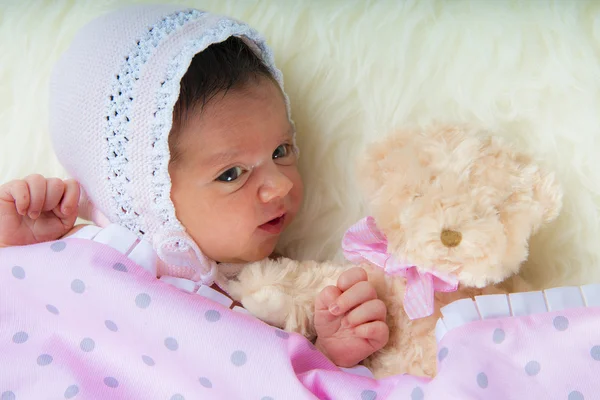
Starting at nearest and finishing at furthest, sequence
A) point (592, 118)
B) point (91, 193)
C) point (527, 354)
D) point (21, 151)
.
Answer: point (527, 354), point (592, 118), point (91, 193), point (21, 151)

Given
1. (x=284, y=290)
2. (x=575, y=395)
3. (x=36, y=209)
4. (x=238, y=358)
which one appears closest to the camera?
(x=575, y=395)

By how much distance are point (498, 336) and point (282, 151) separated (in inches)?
20.2

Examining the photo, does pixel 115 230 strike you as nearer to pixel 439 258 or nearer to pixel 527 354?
pixel 439 258

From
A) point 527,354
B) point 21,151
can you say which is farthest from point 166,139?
point 527,354

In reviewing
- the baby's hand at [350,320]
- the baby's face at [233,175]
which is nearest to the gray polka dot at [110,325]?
the baby's face at [233,175]

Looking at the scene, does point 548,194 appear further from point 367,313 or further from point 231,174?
point 231,174

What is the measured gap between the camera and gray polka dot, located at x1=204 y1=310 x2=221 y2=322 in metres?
1.02

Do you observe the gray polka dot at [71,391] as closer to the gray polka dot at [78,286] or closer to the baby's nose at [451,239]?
the gray polka dot at [78,286]

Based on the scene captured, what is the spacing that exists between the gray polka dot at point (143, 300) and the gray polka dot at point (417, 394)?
431 mm

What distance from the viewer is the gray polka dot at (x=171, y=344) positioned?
1.02 metres

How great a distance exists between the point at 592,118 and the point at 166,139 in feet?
2.27

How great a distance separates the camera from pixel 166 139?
1.08 metres

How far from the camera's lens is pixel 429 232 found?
0.91 meters

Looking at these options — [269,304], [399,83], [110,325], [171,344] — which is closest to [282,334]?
[269,304]
